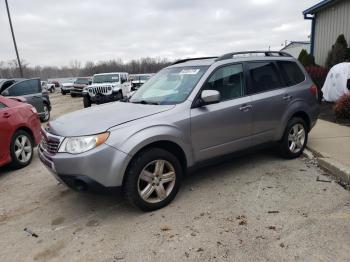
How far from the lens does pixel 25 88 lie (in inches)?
456

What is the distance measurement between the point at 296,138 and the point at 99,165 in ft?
11.7

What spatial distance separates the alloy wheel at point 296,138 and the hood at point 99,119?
2.44 metres

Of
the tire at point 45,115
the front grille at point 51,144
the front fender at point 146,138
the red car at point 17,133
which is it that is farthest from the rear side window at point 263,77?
the tire at point 45,115

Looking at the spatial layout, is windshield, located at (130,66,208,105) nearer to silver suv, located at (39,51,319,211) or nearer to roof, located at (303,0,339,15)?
silver suv, located at (39,51,319,211)

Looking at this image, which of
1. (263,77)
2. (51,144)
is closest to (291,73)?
(263,77)

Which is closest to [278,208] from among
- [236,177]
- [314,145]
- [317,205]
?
[317,205]

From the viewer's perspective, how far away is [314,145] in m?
6.31

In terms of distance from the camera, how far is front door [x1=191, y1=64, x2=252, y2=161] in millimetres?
4371

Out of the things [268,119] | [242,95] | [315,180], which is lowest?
[315,180]

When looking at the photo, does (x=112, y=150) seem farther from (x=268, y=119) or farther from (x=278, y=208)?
(x=268, y=119)

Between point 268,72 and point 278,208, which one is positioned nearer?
point 278,208

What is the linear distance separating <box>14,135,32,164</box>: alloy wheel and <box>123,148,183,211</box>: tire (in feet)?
10.9

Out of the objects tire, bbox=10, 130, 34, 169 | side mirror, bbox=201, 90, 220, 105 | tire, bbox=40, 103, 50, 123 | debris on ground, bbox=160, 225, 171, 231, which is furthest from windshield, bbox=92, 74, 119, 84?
debris on ground, bbox=160, 225, 171, 231

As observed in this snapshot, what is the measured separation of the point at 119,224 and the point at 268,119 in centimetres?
275
